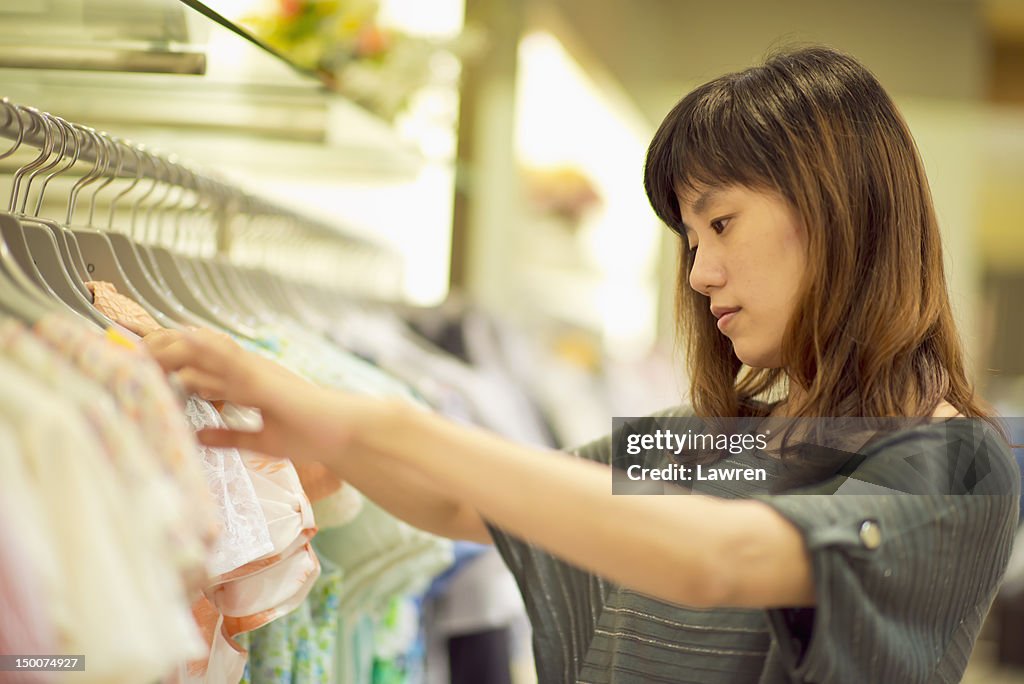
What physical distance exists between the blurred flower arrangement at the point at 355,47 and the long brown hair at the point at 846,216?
143cm

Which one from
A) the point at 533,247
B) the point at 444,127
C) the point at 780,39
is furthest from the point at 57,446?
the point at 533,247

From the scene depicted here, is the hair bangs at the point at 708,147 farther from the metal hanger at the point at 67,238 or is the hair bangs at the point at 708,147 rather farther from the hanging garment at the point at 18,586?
the hanging garment at the point at 18,586

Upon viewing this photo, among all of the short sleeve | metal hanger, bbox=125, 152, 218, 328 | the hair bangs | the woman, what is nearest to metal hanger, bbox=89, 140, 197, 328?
metal hanger, bbox=125, 152, 218, 328

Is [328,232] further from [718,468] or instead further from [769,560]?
[769,560]

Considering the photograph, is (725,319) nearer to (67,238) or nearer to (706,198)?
(706,198)

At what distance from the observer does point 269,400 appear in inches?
33.0

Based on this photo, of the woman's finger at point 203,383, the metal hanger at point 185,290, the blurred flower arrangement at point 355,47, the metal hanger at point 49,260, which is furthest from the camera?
the blurred flower arrangement at point 355,47

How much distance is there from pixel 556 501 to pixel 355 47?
1.93 metres

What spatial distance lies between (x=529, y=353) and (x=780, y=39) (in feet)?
4.69

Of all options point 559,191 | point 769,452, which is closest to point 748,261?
point 769,452

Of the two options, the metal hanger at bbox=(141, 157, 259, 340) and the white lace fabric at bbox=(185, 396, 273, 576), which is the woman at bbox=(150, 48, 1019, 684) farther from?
the metal hanger at bbox=(141, 157, 259, 340)

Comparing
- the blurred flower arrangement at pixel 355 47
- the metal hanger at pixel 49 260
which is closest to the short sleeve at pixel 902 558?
the metal hanger at pixel 49 260

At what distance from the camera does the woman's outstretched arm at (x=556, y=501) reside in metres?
0.80

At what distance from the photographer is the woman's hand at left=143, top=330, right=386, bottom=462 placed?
2.69 ft
